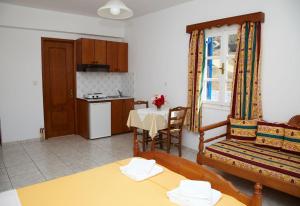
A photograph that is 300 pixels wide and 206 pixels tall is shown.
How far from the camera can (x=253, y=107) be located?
10.7 feet

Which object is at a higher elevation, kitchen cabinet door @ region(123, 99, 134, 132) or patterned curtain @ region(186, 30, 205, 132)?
patterned curtain @ region(186, 30, 205, 132)

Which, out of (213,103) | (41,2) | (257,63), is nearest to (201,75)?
(213,103)

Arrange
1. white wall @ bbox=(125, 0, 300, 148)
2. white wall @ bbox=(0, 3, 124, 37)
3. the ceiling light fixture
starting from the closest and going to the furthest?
the ceiling light fixture → white wall @ bbox=(125, 0, 300, 148) → white wall @ bbox=(0, 3, 124, 37)

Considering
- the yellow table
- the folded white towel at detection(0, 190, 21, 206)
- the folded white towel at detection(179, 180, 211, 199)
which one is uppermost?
the folded white towel at detection(179, 180, 211, 199)

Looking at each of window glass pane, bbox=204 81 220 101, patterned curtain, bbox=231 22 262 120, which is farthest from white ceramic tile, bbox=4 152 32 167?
patterned curtain, bbox=231 22 262 120

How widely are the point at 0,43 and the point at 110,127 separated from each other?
8.64 feet

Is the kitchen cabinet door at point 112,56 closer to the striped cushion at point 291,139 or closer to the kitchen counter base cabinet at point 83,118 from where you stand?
the kitchen counter base cabinet at point 83,118

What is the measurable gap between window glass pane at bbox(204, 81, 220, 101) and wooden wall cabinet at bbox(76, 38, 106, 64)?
2452mm

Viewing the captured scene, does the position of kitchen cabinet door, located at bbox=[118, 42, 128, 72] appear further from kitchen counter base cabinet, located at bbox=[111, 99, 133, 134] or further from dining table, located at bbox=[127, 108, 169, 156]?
dining table, located at bbox=[127, 108, 169, 156]

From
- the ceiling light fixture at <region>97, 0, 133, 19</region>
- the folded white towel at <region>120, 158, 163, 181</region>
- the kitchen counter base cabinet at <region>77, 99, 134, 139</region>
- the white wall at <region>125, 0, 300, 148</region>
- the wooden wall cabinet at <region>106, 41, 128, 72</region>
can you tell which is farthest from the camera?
the wooden wall cabinet at <region>106, 41, 128, 72</region>

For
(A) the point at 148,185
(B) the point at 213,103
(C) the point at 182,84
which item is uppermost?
(C) the point at 182,84

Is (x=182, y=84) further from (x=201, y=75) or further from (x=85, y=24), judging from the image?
(x=85, y=24)

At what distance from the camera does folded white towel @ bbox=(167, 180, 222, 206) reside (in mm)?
1309

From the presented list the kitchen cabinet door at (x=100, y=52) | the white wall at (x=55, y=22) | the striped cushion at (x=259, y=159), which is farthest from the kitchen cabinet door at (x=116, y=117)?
the striped cushion at (x=259, y=159)
